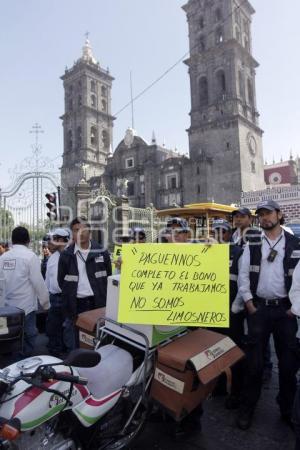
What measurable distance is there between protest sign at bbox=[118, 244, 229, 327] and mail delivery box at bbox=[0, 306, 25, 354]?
1.14m

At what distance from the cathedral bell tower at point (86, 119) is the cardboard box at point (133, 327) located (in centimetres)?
4971

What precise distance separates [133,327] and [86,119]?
53569mm

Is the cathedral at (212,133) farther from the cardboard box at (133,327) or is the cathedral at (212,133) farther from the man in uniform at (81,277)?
the cardboard box at (133,327)

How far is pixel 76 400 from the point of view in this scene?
2033 millimetres

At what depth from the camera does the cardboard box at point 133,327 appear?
2.47m

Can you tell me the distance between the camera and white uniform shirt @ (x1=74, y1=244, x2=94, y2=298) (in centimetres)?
395

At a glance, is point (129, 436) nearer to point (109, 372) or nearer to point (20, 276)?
point (109, 372)

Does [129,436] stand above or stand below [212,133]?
below

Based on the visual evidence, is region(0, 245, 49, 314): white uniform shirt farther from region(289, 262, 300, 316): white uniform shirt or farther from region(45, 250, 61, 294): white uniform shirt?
region(289, 262, 300, 316): white uniform shirt

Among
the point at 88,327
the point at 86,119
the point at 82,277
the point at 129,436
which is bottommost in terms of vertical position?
the point at 129,436

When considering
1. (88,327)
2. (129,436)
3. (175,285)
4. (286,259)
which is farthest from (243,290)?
(129,436)

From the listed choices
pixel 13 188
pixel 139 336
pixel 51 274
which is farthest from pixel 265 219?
pixel 13 188

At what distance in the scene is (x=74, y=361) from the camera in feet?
6.21

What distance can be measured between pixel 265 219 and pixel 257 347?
114cm
